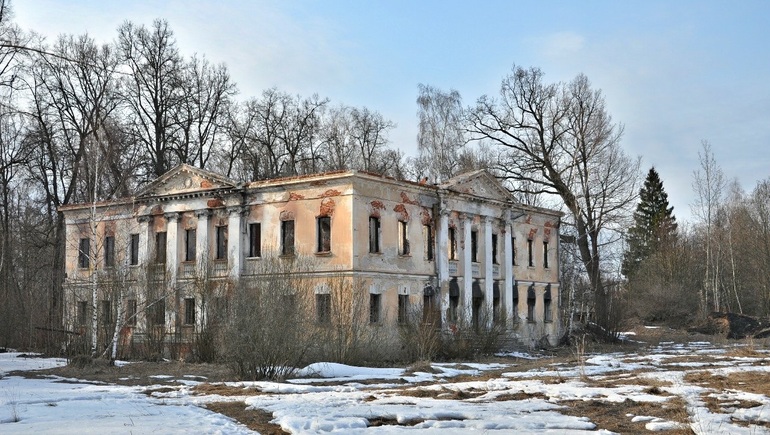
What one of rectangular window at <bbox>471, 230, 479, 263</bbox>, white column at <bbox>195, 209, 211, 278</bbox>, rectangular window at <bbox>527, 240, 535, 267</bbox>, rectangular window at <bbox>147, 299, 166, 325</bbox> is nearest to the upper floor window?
white column at <bbox>195, 209, 211, 278</bbox>

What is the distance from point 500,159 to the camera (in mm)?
48969

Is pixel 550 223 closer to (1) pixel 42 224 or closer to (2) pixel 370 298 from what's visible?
(2) pixel 370 298

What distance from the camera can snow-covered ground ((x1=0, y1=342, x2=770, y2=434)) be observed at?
36.9ft

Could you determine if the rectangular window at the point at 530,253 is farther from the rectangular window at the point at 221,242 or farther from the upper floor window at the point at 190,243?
the upper floor window at the point at 190,243

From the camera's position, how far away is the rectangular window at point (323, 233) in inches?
1238

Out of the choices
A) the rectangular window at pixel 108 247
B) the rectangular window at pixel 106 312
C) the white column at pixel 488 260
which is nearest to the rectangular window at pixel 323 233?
the rectangular window at pixel 106 312

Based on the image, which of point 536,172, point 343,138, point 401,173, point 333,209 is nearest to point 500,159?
point 536,172

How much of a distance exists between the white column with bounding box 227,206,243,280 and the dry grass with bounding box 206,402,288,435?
740 inches

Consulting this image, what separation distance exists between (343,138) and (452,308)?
23.3 metres

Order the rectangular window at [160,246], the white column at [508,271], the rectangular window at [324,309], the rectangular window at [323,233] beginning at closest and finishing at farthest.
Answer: the rectangular window at [324,309]
the rectangular window at [323,233]
the rectangular window at [160,246]
the white column at [508,271]

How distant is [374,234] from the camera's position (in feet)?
104

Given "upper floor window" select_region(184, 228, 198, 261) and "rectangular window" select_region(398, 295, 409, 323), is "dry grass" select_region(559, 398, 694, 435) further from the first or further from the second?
"upper floor window" select_region(184, 228, 198, 261)

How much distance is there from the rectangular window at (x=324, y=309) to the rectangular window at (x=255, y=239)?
4.33m

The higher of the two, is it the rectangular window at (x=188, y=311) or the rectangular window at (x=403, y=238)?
the rectangular window at (x=403, y=238)
